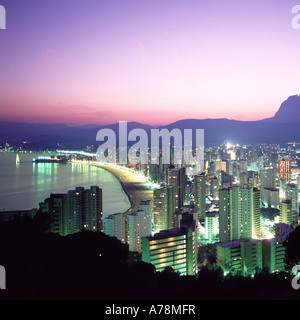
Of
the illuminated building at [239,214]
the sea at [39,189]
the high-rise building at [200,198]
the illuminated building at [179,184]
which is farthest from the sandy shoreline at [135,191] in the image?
the illuminated building at [239,214]

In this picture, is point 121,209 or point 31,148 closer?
point 121,209

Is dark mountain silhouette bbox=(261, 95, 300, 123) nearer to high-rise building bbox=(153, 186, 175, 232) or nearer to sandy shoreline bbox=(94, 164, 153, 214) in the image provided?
sandy shoreline bbox=(94, 164, 153, 214)

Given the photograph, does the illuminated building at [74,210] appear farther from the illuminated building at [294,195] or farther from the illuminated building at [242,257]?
the illuminated building at [294,195]

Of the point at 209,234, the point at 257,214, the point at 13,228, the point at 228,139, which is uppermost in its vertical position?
the point at 228,139

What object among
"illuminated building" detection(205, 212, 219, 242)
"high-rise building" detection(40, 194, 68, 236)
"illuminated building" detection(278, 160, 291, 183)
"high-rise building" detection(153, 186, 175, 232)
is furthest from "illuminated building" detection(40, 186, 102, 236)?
"illuminated building" detection(278, 160, 291, 183)

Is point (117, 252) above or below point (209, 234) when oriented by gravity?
above
